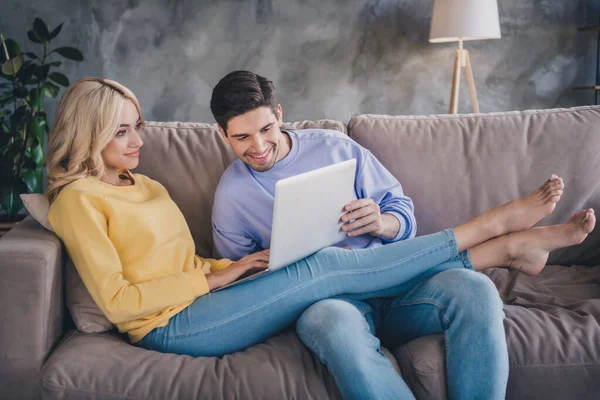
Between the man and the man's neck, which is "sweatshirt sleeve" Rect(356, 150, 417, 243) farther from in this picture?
the man's neck

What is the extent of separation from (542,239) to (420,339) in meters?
0.48

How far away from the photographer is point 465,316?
136 cm

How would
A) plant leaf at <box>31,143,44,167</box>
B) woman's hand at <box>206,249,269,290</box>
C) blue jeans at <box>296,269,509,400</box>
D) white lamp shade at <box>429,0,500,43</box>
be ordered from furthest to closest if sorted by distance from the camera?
white lamp shade at <box>429,0,500,43</box> → plant leaf at <box>31,143,44,167</box> → woman's hand at <box>206,249,269,290</box> → blue jeans at <box>296,269,509,400</box>

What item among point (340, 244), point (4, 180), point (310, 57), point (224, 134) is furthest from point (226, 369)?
point (310, 57)

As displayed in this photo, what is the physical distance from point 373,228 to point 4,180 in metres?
1.99

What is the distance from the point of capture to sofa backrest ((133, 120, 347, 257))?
1.89 metres

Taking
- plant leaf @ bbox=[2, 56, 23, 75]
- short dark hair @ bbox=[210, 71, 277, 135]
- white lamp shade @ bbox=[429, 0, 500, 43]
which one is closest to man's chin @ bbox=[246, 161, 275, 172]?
short dark hair @ bbox=[210, 71, 277, 135]

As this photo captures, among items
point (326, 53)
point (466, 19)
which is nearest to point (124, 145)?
point (466, 19)

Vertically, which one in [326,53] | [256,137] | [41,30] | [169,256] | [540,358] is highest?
[41,30]

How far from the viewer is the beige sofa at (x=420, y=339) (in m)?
1.34

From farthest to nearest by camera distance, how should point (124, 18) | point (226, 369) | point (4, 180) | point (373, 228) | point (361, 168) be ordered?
1. point (124, 18)
2. point (4, 180)
3. point (361, 168)
4. point (373, 228)
5. point (226, 369)

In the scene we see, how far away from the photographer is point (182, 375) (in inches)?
52.6

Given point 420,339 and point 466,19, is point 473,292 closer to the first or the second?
point 420,339

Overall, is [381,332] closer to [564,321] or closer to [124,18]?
[564,321]
